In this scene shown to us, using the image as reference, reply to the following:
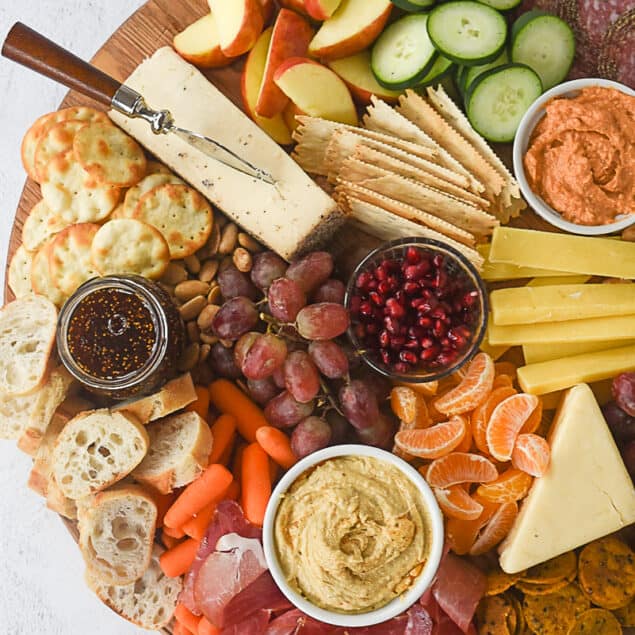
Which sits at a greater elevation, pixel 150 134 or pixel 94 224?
pixel 150 134

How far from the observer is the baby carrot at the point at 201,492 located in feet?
6.88

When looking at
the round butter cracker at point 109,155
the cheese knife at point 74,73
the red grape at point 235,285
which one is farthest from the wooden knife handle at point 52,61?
the red grape at point 235,285

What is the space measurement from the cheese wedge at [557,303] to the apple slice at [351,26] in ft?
2.54

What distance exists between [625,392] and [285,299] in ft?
3.00

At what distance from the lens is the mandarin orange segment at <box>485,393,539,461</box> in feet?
6.88

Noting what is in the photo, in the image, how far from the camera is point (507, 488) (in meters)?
2.10

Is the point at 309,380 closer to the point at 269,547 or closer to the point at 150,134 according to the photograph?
the point at 269,547

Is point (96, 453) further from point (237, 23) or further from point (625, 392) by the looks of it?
point (625, 392)

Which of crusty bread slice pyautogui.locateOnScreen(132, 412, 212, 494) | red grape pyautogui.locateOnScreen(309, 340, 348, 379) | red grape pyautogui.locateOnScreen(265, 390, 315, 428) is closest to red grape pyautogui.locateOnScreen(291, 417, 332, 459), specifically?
red grape pyautogui.locateOnScreen(265, 390, 315, 428)

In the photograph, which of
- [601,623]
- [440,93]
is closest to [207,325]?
[440,93]

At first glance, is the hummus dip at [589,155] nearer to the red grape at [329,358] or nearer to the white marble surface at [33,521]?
the red grape at [329,358]

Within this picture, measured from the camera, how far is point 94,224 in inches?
88.3

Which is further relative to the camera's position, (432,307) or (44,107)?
(44,107)

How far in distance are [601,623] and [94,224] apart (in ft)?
5.56
